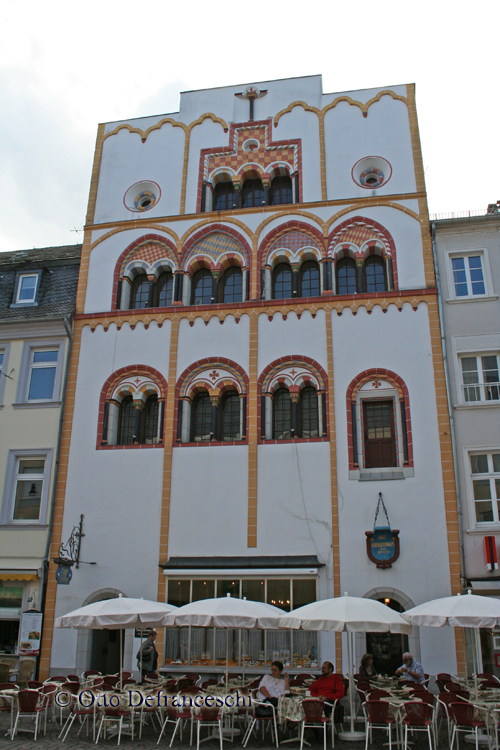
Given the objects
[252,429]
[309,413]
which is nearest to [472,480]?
[309,413]

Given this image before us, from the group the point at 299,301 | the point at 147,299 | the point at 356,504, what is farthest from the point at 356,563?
the point at 147,299

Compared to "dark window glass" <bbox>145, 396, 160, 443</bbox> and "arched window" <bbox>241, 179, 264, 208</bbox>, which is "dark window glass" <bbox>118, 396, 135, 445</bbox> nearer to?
"dark window glass" <bbox>145, 396, 160, 443</bbox>

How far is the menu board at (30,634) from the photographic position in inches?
734

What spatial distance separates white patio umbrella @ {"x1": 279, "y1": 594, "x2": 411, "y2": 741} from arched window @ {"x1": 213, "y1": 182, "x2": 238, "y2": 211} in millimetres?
14513

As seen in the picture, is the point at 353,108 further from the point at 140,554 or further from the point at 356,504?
the point at 140,554

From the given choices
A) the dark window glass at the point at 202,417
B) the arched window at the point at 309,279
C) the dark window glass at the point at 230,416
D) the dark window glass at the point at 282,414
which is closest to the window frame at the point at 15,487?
the dark window glass at the point at 202,417

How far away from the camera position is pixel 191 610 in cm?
1370

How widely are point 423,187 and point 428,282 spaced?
336cm

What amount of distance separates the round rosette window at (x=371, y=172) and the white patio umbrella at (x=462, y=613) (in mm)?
13585

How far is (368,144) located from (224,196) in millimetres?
5099

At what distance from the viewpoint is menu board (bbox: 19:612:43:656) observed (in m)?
18.7

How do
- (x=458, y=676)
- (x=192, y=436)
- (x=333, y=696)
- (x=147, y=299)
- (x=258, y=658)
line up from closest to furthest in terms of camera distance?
1. (x=333, y=696)
2. (x=458, y=676)
3. (x=258, y=658)
4. (x=192, y=436)
5. (x=147, y=299)

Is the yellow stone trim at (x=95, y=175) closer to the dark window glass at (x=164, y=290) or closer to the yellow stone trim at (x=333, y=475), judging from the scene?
the dark window glass at (x=164, y=290)

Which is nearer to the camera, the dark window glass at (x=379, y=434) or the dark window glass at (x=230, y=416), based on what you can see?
the dark window glass at (x=379, y=434)
